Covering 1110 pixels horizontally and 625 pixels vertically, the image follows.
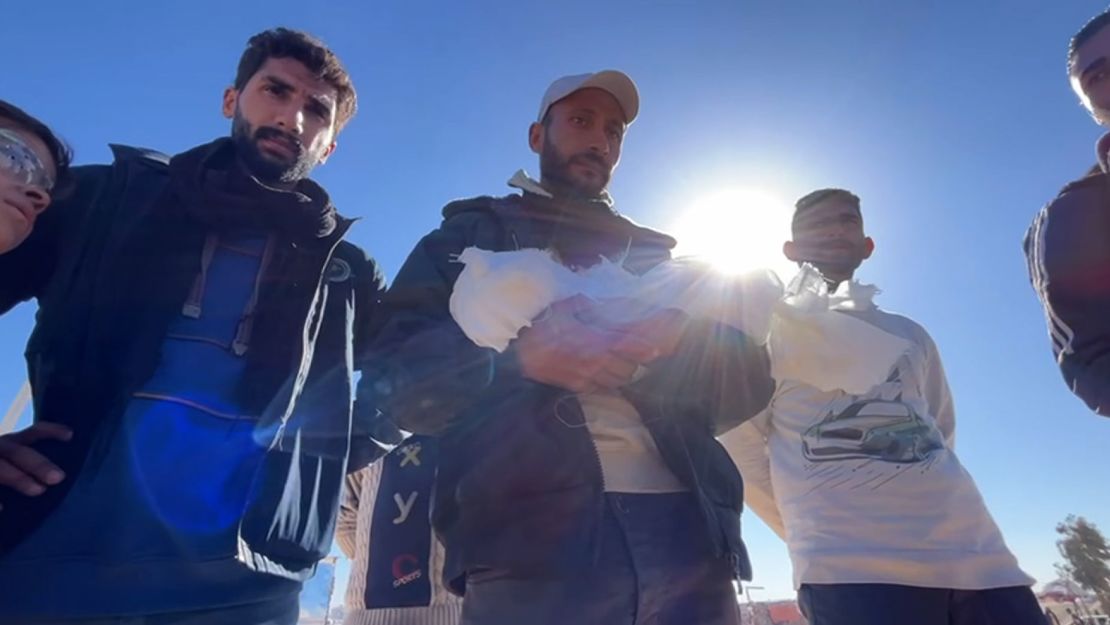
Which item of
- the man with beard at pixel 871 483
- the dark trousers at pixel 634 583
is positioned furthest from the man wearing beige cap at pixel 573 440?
the man with beard at pixel 871 483

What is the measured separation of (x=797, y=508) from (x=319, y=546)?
6.22 ft

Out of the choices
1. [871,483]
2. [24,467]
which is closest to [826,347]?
[871,483]

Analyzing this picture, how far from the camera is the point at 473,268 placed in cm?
180

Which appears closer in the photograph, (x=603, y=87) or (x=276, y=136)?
(x=276, y=136)

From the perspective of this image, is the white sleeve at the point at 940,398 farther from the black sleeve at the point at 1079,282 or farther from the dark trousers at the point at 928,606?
the black sleeve at the point at 1079,282

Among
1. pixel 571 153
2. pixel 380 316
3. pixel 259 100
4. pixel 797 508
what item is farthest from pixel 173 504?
pixel 797 508

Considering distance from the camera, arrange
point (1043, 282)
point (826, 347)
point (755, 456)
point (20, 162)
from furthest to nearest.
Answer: point (755, 456) → point (826, 347) → point (1043, 282) → point (20, 162)

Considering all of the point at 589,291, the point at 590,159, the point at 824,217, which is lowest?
the point at 589,291

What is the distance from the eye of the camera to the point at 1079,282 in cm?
218

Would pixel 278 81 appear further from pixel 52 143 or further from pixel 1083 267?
pixel 1083 267

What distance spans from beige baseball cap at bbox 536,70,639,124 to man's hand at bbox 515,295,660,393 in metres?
1.14

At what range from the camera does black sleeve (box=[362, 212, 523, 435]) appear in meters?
1.80

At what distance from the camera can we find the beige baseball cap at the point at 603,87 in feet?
8.48

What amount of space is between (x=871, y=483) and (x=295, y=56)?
276 cm
